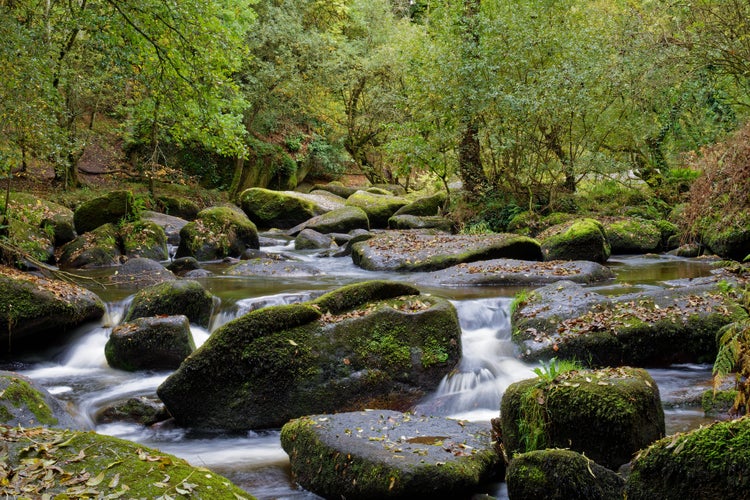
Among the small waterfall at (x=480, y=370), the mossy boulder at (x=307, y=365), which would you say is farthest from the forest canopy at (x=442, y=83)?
the small waterfall at (x=480, y=370)

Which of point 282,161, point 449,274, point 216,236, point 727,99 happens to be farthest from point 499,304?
point 282,161

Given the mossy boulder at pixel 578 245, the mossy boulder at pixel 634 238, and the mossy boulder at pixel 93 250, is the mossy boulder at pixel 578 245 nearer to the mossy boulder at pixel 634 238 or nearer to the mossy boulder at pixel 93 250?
the mossy boulder at pixel 634 238

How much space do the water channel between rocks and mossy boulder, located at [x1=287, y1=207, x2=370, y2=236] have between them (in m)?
7.82

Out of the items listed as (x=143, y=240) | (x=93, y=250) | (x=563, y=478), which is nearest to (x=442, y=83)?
(x=143, y=240)

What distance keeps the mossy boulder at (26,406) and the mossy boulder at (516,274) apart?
730 centimetres

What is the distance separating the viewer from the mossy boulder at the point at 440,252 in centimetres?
1337

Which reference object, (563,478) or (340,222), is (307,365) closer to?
(563,478)

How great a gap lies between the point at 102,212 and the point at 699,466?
14.6 metres

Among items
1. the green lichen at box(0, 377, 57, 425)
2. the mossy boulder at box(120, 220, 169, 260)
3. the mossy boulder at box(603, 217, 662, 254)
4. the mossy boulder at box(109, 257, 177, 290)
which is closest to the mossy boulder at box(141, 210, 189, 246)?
the mossy boulder at box(120, 220, 169, 260)

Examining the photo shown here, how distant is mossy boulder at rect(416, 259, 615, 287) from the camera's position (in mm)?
11438

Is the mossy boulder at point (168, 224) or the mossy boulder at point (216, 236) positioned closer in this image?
the mossy boulder at point (216, 236)

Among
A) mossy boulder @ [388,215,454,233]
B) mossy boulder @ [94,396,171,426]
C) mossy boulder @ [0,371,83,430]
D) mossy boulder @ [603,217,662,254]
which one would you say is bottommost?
mossy boulder @ [94,396,171,426]

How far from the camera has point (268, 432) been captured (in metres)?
6.31

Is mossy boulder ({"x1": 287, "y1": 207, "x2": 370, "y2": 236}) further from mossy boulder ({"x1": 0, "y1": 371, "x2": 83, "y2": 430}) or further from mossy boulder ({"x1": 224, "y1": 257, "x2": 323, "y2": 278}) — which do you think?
mossy boulder ({"x1": 0, "y1": 371, "x2": 83, "y2": 430})
